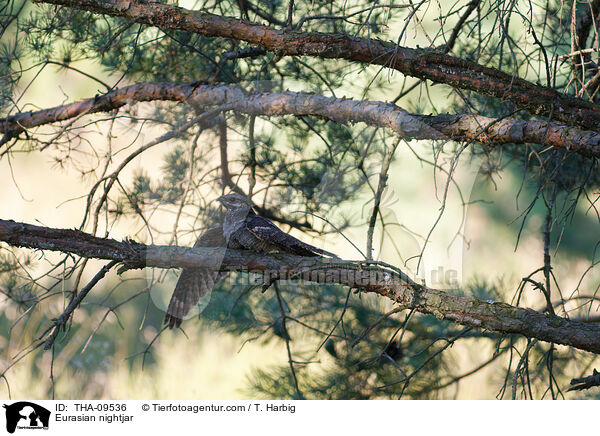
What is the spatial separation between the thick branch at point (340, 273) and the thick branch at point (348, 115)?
1.54 feet

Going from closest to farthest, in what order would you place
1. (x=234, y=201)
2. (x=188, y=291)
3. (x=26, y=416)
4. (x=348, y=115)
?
(x=348, y=115) → (x=26, y=416) → (x=188, y=291) → (x=234, y=201)

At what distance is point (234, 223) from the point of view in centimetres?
228

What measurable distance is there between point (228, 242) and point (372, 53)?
38.8 inches

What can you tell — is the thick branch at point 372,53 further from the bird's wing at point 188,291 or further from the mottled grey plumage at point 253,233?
the bird's wing at point 188,291

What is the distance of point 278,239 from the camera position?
2072 millimetres

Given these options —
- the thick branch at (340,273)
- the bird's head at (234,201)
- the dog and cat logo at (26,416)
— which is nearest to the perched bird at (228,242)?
the bird's head at (234,201)

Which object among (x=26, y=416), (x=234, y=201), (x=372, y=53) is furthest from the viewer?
(x=234, y=201)

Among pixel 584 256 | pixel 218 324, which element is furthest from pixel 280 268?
pixel 584 256

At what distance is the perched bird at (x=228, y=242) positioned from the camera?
7.06 feet

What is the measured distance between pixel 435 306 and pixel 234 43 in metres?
1.72

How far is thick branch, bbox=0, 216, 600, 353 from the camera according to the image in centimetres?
148

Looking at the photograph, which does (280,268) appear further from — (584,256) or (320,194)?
(584,256)

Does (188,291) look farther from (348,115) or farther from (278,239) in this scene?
(348,115)

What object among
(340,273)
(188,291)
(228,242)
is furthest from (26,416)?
(340,273)
